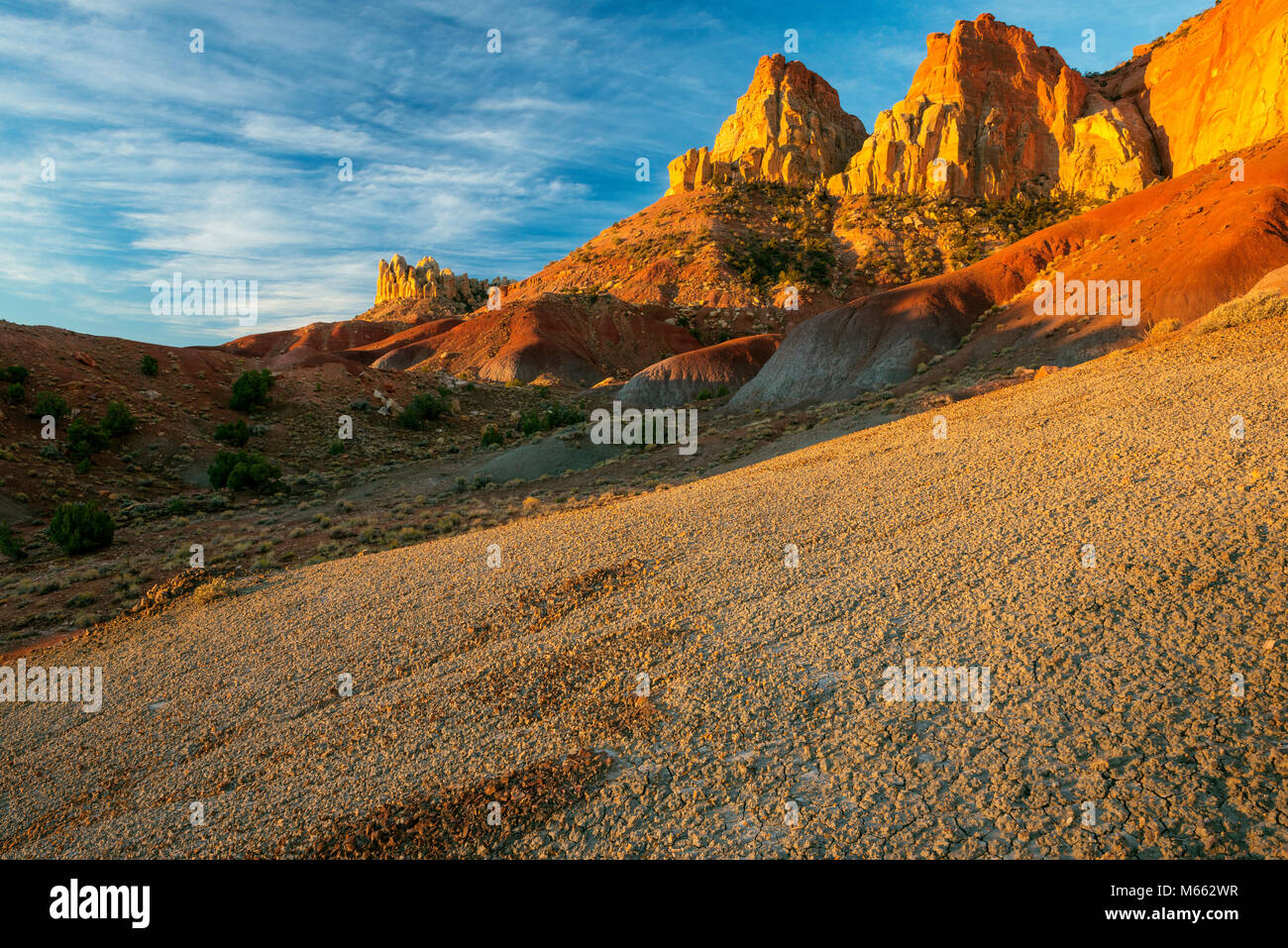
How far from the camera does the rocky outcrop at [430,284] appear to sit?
108 metres

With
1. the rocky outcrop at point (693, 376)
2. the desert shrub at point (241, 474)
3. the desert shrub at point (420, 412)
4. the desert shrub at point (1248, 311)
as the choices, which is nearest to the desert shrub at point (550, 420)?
the rocky outcrop at point (693, 376)

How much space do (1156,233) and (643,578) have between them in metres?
35.9

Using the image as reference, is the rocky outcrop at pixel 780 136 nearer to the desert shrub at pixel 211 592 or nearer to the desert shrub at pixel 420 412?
the desert shrub at pixel 420 412

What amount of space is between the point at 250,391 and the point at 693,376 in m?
26.1

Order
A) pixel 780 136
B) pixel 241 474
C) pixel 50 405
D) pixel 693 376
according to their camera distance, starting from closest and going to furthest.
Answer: pixel 241 474 → pixel 50 405 → pixel 693 376 → pixel 780 136

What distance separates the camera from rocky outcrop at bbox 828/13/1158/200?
72500mm

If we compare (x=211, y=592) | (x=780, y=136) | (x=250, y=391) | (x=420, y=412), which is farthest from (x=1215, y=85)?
(x=211, y=592)

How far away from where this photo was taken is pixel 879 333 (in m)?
36.2

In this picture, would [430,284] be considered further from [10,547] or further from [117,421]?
[10,547]

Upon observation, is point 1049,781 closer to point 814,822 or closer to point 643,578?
point 814,822

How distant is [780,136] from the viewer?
9188cm

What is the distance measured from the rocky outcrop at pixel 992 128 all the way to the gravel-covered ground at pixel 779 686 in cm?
7905

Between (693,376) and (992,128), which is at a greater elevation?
(992,128)

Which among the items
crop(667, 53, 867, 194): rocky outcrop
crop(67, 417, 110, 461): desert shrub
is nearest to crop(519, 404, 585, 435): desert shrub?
crop(67, 417, 110, 461): desert shrub
